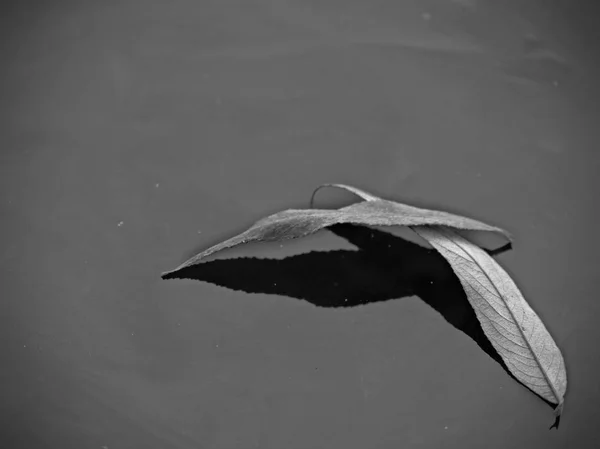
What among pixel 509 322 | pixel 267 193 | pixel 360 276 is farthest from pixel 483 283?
pixel 267 193

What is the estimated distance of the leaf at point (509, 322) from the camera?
818mm

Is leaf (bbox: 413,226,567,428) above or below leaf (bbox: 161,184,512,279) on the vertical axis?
below

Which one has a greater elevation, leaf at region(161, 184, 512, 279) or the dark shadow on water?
leaf at region(161, 184, 512, 279)

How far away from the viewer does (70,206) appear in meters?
0.97

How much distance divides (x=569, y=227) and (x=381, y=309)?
0.32m

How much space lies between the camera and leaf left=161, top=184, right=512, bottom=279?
2.70ft

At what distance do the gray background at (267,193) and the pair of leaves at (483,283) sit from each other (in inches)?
1.5

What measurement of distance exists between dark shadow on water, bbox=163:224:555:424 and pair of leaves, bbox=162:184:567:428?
6 cm

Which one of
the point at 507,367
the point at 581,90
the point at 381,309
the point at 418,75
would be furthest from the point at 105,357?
the point at 581,90

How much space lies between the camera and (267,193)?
96 cm

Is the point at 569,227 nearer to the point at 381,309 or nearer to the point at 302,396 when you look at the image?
the point at 381,309

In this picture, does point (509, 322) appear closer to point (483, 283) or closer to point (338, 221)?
point (483, 283)

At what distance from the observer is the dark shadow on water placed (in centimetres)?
89

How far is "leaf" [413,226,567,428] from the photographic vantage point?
0.82 meters
